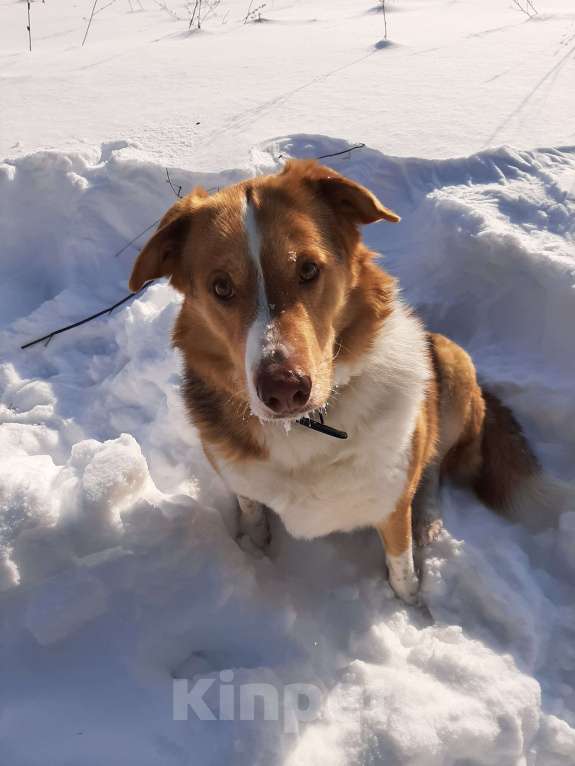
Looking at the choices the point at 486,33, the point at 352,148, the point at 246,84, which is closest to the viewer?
the point at 352,148

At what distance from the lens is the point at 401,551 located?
247 centimetres

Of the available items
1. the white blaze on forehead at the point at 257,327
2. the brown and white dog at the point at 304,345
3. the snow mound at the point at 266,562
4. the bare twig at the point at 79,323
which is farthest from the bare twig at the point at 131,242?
the white blaze on forehead at the point at 257,327

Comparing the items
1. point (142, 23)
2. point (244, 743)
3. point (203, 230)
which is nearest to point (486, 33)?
point (142, 23)

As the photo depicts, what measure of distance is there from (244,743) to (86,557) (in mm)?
954

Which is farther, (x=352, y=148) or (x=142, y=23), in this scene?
(x=142, y=23)

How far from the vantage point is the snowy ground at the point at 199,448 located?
204cm

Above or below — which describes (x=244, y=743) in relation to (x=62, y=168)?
below

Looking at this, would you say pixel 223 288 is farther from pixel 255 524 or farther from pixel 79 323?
pixel 79 323

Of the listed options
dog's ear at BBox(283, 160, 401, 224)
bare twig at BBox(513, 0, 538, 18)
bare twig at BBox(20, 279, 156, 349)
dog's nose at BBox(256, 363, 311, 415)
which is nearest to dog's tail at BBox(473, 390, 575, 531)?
dog's ear at BBox(283, 160, 401, 224)

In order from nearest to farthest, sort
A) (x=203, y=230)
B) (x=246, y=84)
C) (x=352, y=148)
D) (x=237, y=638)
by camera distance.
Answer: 1. (x=203, y=230)
2. (x=237, y=638)
3. (x=352, y=148)
4. (x=246, y=84)

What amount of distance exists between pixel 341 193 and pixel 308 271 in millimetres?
413

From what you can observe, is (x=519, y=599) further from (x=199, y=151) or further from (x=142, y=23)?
(x=142, y=23)

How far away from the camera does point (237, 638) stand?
7.48 feet

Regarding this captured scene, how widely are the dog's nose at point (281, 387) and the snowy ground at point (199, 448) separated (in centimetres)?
111
